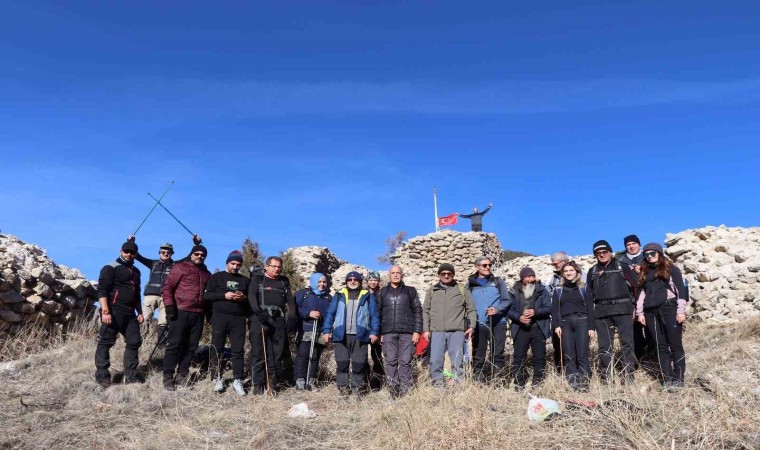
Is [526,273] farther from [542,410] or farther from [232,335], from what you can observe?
[232,335]

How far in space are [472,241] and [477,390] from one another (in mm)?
13081

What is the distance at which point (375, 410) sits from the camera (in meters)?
5.51

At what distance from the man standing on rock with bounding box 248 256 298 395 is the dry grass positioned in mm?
376

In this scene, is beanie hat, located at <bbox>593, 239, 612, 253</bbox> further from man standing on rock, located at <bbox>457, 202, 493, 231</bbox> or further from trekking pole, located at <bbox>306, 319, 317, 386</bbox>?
man standing on rock, located at <bbox>457, 202, 493, 231</bbox>

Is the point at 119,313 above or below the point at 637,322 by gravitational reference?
above

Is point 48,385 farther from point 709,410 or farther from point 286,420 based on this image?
point 709,410

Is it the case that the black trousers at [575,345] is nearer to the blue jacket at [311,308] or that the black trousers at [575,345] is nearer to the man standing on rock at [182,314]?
the blue jacket at [311,308]

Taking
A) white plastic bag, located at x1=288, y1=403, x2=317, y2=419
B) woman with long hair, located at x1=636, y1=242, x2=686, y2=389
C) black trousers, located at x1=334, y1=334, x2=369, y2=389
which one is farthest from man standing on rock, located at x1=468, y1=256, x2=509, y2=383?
white plastic bag, located at x1=288, y1=403, x2=317, y2=419

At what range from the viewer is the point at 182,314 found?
7.00 metres

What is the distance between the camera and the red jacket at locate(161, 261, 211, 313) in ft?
23.0

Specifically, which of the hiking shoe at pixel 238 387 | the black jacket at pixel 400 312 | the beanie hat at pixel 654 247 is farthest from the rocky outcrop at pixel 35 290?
the beanie hat at pixel 654 247

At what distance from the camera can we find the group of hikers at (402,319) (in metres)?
6.60

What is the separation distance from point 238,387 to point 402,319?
7.23ft

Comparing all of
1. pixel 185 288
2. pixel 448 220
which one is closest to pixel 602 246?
pixel 185 288
